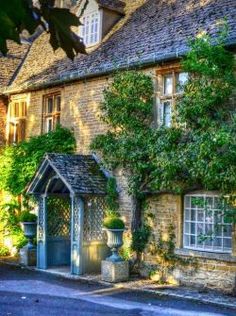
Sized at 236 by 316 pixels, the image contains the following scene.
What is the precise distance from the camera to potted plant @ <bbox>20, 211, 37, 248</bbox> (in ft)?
48.4

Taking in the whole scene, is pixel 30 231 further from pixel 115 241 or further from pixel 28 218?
pixel 115 241

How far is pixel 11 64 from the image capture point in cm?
1959

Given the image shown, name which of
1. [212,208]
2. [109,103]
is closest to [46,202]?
[109,103]

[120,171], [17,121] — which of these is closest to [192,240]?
[120,171]

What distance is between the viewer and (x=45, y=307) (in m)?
9.27

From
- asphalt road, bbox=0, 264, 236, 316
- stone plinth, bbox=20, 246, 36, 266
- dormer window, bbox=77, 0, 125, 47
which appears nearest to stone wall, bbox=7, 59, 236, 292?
asphalt road, bbox=0, 264, 236, 316

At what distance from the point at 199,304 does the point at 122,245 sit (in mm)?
3630

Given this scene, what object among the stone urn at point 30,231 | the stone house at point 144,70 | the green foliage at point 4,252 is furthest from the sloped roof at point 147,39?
the green foliage at point 4,252

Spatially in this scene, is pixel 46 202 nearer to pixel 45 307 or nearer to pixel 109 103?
pixel 109 103

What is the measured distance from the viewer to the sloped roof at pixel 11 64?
62.1ft

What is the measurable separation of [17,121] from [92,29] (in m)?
4.18

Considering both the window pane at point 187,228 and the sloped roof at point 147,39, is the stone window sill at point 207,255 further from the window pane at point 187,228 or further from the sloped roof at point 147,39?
the sloped roof at point 147,39

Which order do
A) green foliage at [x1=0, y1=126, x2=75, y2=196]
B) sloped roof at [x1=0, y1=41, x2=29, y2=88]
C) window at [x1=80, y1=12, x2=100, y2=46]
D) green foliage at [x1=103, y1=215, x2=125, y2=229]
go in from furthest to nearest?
sloped roof at [x1=0, y1=41, x2=29, y2=88] < window at [x1=80, y1=12, x2=100, y2=46] < green foliage at [x1=0, y1=126, x2=75, y2=196] < green foliage at [x1=103, y1=215, x2=125, y2=229]

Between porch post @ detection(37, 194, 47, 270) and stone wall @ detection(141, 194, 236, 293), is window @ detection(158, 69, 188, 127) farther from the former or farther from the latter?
porch post @ detection(37, 194, 47, 270)
